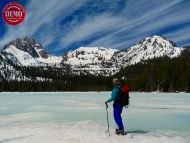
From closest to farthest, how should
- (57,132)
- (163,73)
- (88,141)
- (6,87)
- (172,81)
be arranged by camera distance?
(88,141) → (57,132) → (172,81) → (163,73) → (6,87)

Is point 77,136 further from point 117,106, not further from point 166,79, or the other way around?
point 166,79

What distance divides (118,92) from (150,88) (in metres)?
139

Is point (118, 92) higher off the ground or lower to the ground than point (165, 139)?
higher

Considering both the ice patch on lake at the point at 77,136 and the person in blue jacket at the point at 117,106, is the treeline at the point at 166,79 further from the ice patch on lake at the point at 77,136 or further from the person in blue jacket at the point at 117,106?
the person in blue jacket at the point at 117,106

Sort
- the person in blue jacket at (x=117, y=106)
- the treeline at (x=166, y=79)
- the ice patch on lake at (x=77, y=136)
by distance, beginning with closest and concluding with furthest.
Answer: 1. the ice patch on lake at (x=77, y=136)
2. the person in blue jacket at (x=117, y=106)
3. the treeline at (x=166, y=79)

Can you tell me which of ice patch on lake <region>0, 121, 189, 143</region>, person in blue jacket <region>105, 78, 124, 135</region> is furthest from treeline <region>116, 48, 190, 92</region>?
person in blue jacket <region>105, 78, 124, 135</region>

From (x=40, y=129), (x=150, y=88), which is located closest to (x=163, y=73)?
(x=150, y=88)

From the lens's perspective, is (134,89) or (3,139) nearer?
(3,139)

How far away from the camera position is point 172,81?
14288 centimetres

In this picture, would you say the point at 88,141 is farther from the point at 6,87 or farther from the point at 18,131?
the point at 6,87

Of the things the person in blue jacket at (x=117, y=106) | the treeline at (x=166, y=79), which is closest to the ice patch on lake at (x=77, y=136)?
the person in blue jacket at (x=117, y=106)

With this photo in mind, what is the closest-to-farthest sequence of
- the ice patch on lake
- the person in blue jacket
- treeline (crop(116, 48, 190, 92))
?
the ice patch on lake → the person in blue jacket → treeline (crop(116, 48, 190, 92))

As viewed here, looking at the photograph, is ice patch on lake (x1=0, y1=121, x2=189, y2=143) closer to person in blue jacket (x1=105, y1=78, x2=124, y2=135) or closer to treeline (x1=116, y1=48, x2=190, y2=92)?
person in blue jacket (x1=105, y1=78, x2=124, y2=135)

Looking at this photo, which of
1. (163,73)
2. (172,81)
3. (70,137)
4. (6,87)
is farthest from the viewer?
(6,87)
